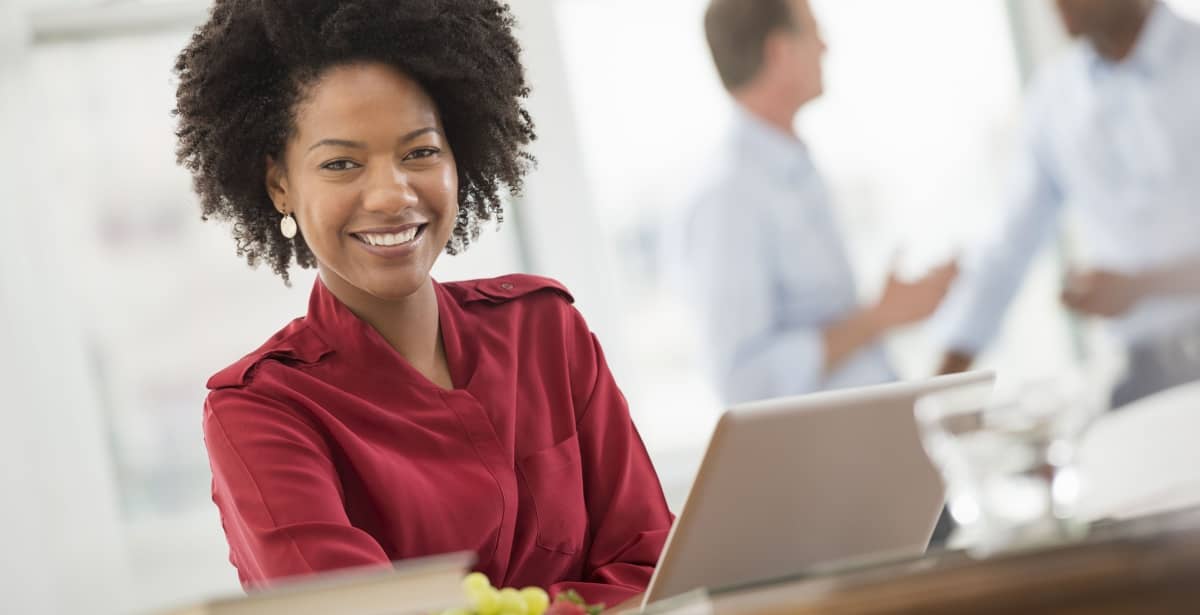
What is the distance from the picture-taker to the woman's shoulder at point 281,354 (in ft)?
5.54

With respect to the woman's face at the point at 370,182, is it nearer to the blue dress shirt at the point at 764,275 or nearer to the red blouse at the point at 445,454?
the red blouse at the point at 445,454

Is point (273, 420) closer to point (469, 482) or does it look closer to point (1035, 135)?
point (469, 482)

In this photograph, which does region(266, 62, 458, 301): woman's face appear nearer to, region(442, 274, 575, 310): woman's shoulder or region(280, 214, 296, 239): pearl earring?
region(280, 214, 296, 239): pearl earring

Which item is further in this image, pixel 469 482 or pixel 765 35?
pixel 765 35

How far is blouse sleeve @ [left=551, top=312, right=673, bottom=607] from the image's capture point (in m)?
1.75

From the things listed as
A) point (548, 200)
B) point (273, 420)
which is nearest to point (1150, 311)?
point (548, 200)

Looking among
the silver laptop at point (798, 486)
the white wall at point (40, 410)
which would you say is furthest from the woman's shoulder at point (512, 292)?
the white wall at point (40, 410)

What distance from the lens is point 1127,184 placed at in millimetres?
3324

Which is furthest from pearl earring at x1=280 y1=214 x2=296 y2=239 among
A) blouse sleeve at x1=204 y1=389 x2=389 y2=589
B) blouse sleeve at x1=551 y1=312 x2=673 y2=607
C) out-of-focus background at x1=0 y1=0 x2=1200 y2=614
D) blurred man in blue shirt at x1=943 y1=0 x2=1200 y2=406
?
blurred man in blue shirt at x1=943 y1=0 x2=1200 y2=406

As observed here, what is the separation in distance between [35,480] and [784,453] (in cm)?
273

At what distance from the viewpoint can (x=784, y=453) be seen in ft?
4.04

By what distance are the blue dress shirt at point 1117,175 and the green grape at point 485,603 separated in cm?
264

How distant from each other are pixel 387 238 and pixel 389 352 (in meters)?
0.14

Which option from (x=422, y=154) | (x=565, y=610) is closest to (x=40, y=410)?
(x=422, y=154)
